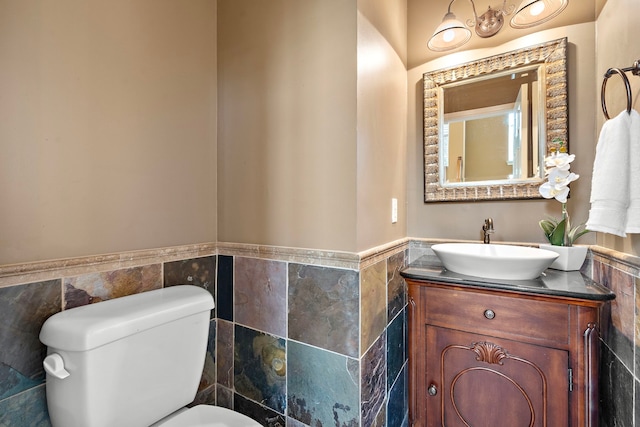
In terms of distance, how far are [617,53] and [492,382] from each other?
4.27 feet

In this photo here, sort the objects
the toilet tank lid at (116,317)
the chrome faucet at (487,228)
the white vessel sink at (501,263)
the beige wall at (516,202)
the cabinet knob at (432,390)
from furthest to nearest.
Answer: the chrome faucet at (487,228), the beige wall at (516,202), the cabinet knob at (432,390), the white vessel sink at (501,263), the toilet tank lid at (116,317)

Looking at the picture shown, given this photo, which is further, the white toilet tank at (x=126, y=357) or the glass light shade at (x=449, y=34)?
the glass light shade at (x=449, y=34)

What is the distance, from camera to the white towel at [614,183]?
902 millimetres

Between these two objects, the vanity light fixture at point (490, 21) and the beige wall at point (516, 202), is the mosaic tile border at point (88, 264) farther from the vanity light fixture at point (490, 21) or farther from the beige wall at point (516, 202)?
the vanity light fixture at point (490, 21)

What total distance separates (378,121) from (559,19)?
0.97 meters

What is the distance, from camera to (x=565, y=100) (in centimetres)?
128

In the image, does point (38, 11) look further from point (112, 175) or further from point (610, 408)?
point (610, 408)

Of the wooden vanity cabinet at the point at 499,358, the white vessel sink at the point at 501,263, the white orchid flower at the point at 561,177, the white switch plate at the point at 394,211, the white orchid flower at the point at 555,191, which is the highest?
the white orchid flower at the point at 561,177

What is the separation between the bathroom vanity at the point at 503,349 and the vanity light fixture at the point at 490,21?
1083mm

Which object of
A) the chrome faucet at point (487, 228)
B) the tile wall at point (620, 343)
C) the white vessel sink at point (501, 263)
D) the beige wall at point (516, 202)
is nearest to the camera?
the tile wall at point (620, 343)

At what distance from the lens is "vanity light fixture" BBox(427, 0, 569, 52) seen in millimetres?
1191

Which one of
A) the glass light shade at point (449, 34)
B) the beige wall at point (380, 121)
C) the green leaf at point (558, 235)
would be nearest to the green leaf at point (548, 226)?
the green leaf at point (558, 235)

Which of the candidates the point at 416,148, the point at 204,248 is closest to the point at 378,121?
the point at 416,148

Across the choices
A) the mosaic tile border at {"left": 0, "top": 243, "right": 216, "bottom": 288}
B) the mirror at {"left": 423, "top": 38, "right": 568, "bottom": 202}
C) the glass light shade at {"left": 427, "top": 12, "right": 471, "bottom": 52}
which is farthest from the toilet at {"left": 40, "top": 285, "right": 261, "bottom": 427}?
the glass light shade at {"left": 427, "top": 12, "right": 471, "bottom": 52}
